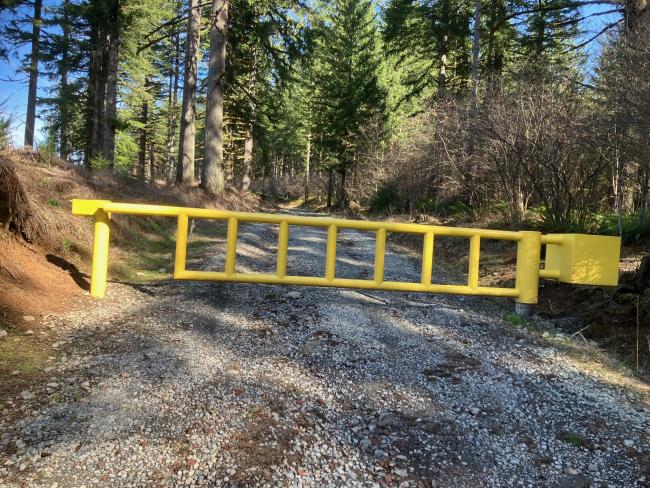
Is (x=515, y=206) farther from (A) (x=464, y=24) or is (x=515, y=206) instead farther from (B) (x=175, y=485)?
(A) (x=464, y=24)

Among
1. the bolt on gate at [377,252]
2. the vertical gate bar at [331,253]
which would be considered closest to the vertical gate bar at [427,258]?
the bolt on gate at [377,252]

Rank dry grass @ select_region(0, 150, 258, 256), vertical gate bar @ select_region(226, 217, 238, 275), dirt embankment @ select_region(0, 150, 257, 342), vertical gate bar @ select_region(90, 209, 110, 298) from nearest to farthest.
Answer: dirt embankment @ select_region(0, 150, 257, 342)
dry grass @ select_region(0, 150, 258, 256)
vertical gate bar @ select_region(90, 209, 110, 298)
vertical gate bar @ select_region(226, 217, 238, 275)

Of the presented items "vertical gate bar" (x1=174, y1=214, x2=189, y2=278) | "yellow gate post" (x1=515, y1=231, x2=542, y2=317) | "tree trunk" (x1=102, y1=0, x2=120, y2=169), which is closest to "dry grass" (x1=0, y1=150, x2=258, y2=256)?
"vertical gate bar" (x1=174, y1=214, x2=189, y2=278)

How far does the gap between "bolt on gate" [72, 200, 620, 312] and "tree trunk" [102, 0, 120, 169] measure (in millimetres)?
14353

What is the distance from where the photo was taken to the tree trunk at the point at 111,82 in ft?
59.9

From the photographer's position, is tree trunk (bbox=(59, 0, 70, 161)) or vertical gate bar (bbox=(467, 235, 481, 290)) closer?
vertical gate bar (bbox=(467, 235, 481, 290))

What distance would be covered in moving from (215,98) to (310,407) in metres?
15.4

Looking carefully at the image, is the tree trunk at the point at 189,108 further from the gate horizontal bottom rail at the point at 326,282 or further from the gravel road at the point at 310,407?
the gravel road at the point at 310,407

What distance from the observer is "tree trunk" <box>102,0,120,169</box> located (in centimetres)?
1825

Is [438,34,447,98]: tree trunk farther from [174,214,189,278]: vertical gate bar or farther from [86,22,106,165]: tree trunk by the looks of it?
[174,214,189,278]: vertical gate bar

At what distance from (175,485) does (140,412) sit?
695mm

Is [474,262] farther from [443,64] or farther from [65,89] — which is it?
[65,89]

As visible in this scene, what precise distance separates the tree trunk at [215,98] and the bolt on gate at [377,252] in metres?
12.0

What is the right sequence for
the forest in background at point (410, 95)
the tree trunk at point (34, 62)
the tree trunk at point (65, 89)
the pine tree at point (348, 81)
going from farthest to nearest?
the pine tree at point (348, 81) < the tree trunk at point (34, 62) < the tree trunk at point (65, 89) < the forest in background at point (410, 95)
